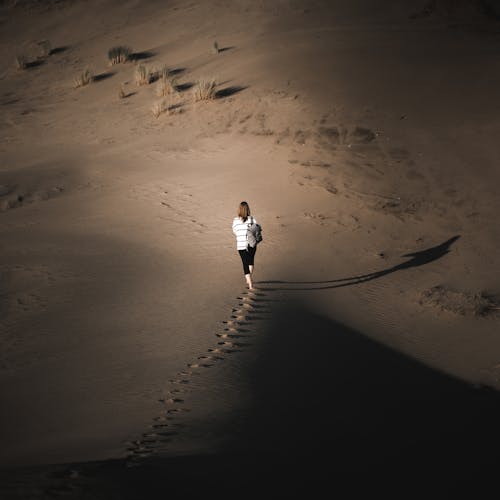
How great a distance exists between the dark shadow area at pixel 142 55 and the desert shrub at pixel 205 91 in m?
7.30

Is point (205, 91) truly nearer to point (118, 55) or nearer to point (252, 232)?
point (118, 55)

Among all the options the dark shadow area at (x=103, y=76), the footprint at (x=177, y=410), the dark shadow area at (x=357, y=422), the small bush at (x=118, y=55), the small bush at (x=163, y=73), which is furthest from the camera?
the small bush at (x=118, y=55)

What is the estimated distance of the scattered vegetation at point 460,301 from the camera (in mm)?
9672

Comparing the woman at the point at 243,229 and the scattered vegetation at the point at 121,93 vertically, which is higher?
the scattered vegetation at the point at 121,93

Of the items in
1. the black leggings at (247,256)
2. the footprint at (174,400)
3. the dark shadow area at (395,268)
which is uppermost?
the black leggings at (247,256)

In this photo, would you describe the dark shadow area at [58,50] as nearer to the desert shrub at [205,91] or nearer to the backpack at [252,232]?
the desert shrub at [205,91]

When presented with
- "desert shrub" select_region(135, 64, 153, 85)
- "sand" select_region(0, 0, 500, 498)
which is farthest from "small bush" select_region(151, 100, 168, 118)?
"desert shrub" select_region(135, 64, 153, 85)

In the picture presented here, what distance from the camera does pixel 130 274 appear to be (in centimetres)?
1047

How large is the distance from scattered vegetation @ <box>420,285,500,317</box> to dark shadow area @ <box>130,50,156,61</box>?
65.5 feet

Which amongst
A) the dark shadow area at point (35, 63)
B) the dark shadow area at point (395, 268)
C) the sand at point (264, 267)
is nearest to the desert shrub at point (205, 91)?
the sand at point (264, 267)

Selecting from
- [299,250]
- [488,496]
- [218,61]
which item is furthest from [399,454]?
[218,61]

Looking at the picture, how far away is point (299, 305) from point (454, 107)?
430 inches

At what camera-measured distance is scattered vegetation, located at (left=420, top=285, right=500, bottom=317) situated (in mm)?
9672

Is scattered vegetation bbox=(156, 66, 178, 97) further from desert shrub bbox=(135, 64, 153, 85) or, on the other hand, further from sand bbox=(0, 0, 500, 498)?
desert shrub bbox=(135, 64, 153, 85)
